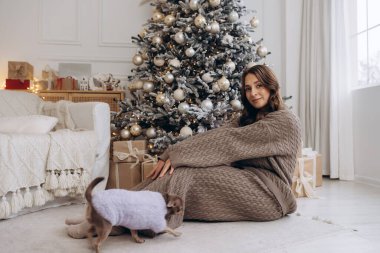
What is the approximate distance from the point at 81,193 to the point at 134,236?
36.2 inches

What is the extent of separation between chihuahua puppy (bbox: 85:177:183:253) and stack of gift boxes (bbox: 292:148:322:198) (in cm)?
149

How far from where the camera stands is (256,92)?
6.49 ft

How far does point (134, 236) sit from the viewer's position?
1578 mm

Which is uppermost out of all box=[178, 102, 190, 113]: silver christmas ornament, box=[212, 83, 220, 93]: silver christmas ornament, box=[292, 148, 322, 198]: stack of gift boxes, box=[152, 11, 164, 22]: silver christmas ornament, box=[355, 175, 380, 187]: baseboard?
box=[152, 11, 164, 22]: silver christmas ornament

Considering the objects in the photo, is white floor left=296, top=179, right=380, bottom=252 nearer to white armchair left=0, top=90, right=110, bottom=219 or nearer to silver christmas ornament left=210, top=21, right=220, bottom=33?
white armchair left=0, top=90, right=110, bottom=219

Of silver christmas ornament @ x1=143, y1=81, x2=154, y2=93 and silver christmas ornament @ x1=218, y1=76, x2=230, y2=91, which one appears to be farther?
silver christmas ornament @ x1=143, y1=81, x2=154, y2=93

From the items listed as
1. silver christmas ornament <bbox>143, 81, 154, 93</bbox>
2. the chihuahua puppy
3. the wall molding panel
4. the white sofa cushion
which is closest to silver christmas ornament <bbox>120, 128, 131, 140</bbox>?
silver christmas ornament <bbox>143, 81, 154, 93</bbox>

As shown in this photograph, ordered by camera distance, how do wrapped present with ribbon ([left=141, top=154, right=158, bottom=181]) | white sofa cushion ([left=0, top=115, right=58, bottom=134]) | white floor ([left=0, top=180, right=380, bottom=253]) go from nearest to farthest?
1. white floor ([left=0, top=180, right=380, bottom=253])
2. white sofa cushion ([left=0, top=115, right=58, bottom=134])
3. wrapped present with ribbon ([left=141, top=154, right=158, bottom=181])

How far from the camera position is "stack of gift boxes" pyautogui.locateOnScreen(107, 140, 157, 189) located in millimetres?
2762

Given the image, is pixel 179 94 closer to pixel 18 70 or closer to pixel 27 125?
pixel 27 125

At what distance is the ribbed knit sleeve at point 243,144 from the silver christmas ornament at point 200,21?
4.88 feet

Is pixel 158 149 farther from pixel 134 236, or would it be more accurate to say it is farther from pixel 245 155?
pixel 134 236

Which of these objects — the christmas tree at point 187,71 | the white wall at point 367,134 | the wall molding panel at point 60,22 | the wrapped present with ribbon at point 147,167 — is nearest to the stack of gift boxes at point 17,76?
the wall molding panel at point 60,22

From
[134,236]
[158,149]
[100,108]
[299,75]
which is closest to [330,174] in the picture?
[299,75]
